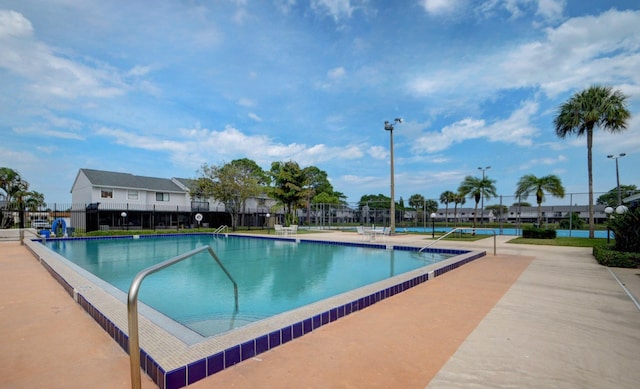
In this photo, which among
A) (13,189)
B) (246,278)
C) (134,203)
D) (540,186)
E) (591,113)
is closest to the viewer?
(246,278)

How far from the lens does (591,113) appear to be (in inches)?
556

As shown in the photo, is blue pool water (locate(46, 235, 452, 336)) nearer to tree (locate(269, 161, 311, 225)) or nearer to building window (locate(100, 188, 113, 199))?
tree (locate(269, 161, 311, 225))

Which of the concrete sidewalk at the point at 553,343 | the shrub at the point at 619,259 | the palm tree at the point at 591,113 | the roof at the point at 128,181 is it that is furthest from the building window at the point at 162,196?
the palm tree at the point at 591,113

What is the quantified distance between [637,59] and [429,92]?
25.4 feet

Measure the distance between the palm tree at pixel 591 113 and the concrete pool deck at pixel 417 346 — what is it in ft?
43.6

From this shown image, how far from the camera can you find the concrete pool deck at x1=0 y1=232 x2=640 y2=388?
228cm

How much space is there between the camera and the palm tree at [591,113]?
13.8 meters

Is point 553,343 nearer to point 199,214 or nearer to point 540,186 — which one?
point 540,186

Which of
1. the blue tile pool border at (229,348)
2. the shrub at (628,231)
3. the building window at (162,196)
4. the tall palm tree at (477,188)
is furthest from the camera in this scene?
the building window at (162,196)

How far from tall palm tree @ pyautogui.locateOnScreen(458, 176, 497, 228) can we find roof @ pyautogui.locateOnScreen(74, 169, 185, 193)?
2530 cm

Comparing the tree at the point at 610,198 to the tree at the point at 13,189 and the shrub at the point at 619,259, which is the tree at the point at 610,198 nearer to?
the shrub at the point at 619,259

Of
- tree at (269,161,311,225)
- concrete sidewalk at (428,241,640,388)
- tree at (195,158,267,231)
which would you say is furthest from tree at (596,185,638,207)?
tree at (195,158,267,231)

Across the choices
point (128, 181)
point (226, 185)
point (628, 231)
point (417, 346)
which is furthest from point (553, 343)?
point (128, 181)

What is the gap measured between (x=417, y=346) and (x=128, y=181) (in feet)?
94.7
